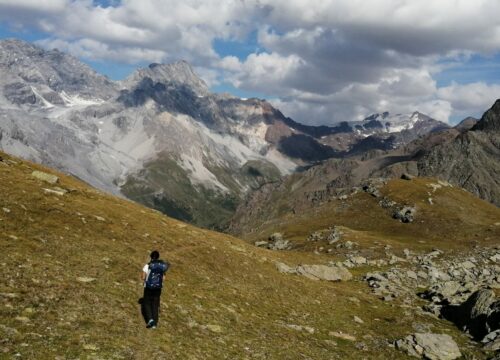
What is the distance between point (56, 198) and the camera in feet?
141

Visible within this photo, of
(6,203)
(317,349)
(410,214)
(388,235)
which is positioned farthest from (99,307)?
(410,214)

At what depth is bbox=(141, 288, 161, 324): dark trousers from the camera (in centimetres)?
2480

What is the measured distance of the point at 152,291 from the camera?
2552 centimetres

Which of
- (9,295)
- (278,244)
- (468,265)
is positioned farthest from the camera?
(278,244)

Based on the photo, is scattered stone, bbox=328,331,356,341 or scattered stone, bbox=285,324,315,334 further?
scattered stone, bbox=328,331,356,341

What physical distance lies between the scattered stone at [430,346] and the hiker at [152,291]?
16.3m

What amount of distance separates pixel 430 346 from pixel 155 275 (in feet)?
59.7

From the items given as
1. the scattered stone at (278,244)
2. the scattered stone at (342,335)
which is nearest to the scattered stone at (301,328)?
the scattered stone at (342,335)

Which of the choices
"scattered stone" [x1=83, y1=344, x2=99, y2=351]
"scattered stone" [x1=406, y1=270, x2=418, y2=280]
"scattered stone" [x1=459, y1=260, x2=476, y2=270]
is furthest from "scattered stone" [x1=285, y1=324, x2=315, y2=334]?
"scattered stone" [x1=459, y1=260, x2=476, y2=270]

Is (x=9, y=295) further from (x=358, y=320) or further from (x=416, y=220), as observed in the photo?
(x=416, y=220)

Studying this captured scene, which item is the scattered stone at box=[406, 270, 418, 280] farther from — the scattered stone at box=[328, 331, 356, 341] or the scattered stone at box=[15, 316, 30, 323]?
the scattered stone at box=[15, 316, 30, 323]

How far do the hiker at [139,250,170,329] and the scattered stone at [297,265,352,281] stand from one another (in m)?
28.6

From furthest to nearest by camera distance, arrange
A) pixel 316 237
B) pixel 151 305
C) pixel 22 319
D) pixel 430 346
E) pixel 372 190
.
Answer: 1. pixel 372 190
2. pixel 316 237
3. pixel 430 346
4. pixel 151 305
5. pixel 22 319

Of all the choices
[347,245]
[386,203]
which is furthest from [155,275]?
[386,203]
